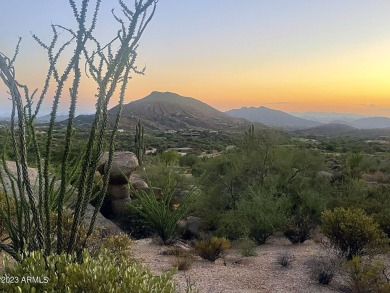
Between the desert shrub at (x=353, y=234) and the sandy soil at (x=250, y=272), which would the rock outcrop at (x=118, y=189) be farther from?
the desert shrub at (x=353, y=234)

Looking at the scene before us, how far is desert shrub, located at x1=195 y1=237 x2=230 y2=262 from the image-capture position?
332 inches

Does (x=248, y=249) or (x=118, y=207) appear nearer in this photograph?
(x=248, y=249)

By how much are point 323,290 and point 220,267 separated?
2021 millimetres

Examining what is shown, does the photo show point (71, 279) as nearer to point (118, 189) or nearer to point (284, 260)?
point (284, 260)

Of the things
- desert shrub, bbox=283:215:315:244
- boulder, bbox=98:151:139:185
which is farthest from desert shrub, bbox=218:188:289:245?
boulder, bbox=98:151:139:185

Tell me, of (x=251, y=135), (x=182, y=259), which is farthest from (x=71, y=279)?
(x=251, y=135)

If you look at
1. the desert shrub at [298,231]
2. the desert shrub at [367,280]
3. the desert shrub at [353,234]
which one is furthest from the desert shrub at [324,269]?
the desert shrub at [298,231]

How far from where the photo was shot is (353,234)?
26.9 feet

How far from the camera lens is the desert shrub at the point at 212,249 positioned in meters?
8.45

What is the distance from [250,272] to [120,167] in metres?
6.83

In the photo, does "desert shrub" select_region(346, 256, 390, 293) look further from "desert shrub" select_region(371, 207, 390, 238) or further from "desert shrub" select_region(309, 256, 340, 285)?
"desert shrub" select_region(371, 207, 390, 238)

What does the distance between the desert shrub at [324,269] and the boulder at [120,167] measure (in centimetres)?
665

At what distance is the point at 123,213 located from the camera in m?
12.5

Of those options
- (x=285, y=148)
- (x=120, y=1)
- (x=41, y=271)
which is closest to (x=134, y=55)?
(x=120, y=1)
